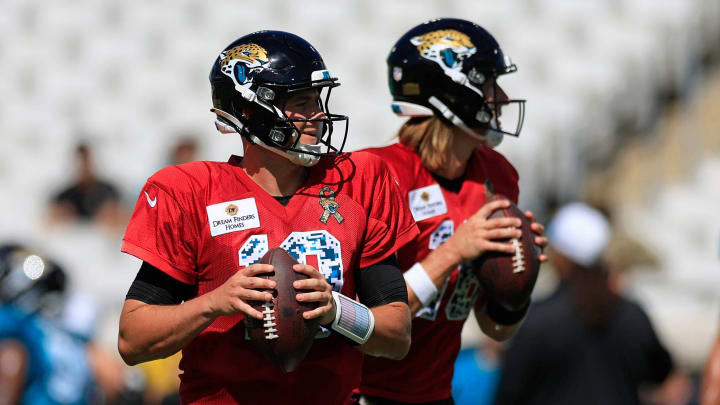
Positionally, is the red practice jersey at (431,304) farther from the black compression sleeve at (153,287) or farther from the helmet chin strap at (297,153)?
the black compression sleeve at (153,287)

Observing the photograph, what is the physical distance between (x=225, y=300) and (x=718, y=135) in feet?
23.7

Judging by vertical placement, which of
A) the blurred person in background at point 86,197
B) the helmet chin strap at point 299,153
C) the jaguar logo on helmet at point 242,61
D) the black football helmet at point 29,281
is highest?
the jaguar logo on helmet at point 242,61

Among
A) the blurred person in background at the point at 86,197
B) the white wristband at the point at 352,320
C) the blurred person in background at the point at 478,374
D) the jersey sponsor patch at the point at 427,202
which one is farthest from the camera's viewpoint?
the blurred person in background at the point at 86,197

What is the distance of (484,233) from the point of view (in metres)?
3.33

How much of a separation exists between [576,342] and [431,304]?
4.27 ft

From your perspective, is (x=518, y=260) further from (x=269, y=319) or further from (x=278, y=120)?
(x=269, y=319)

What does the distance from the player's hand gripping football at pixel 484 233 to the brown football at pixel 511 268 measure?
24 millimetres

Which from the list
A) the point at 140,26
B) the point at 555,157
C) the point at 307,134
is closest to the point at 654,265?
the point at 555,157

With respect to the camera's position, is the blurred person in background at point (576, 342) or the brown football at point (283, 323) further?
the blurred person in background at point (576, 342)

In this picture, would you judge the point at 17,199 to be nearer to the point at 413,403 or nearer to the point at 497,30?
the point at 497,30

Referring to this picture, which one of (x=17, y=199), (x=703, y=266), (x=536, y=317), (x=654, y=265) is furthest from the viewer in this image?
(x=17, y=199)

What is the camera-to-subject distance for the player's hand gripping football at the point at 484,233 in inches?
131

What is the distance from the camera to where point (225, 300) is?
8.35 feet

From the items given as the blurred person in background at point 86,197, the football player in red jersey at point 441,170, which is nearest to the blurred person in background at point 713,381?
the football player in red jersey at point 441,170
